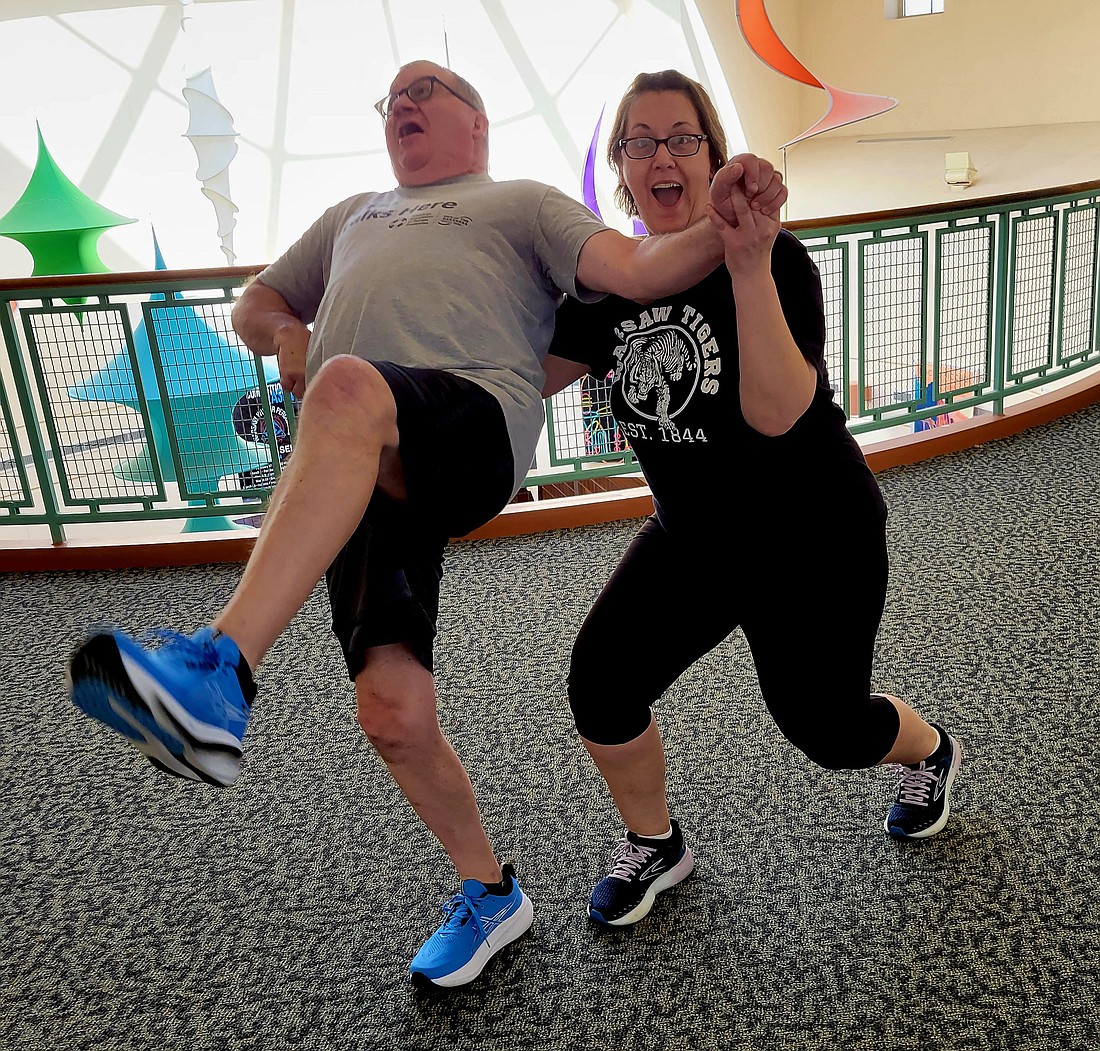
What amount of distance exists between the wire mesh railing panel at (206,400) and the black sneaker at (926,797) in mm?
2647

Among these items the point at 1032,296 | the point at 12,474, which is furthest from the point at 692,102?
the point at 1032,296

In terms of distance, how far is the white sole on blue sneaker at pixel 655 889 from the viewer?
5.54 feet

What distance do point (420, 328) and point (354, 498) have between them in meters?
0.34

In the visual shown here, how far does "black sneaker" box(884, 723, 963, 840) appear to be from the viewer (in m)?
1.83

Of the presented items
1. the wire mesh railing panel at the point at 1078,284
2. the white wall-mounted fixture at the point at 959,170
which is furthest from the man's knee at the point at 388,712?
the white wall-mounted fixture at the point at 959,170

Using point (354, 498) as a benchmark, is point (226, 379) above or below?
below

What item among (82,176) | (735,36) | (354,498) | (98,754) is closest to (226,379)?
(98,754)

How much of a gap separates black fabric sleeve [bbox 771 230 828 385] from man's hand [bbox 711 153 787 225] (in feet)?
0.72

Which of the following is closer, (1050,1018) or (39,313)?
(1050,1018)

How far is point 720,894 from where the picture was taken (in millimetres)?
1756

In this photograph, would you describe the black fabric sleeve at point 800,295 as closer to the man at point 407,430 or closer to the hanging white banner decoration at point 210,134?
the man at point 407,430

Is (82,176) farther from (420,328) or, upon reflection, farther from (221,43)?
(420,328)

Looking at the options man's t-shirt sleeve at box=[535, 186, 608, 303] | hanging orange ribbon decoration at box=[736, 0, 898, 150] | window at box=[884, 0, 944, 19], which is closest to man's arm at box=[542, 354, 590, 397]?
man's t-shirt sleeve at box=[535, 186, 608, 303]

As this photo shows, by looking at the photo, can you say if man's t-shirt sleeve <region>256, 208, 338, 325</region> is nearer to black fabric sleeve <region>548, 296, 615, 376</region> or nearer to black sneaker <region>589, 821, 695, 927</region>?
black fabric sleeve <region>548, 296, 615, 376</region>
